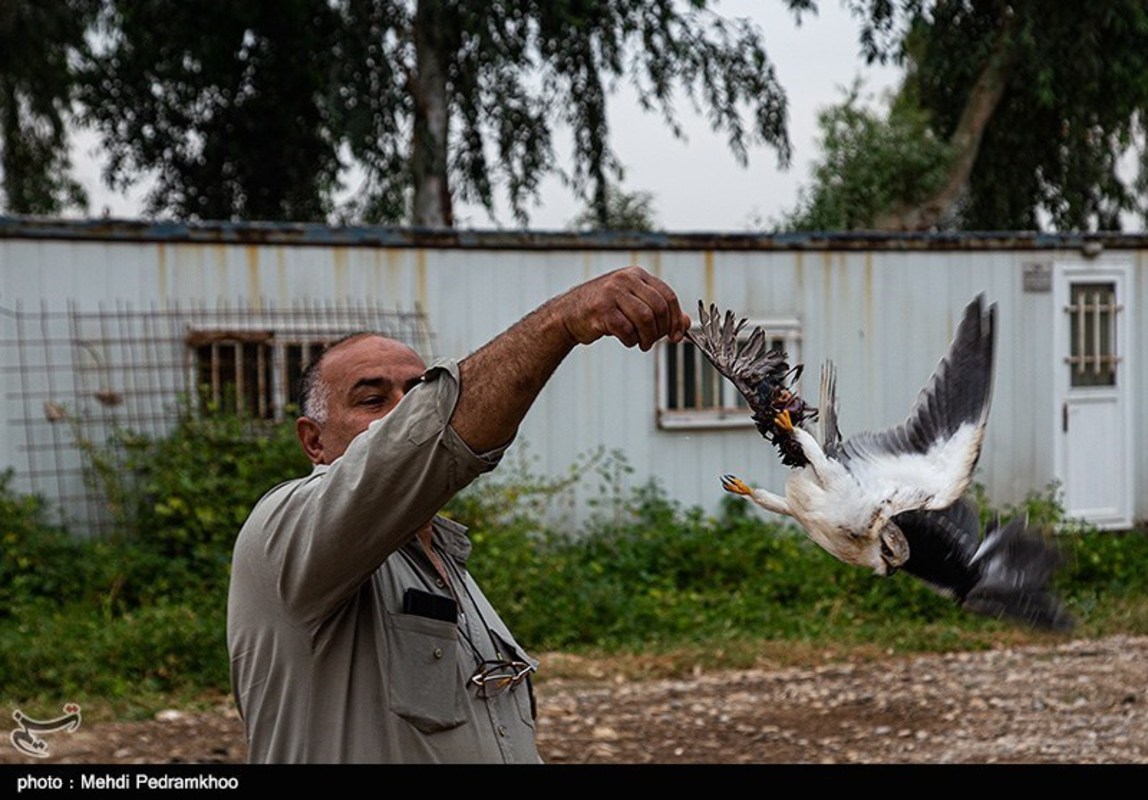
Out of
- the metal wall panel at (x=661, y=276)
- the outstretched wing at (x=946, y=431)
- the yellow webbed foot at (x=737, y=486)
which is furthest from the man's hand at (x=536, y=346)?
the metal wall panel at (x=661, y=276)

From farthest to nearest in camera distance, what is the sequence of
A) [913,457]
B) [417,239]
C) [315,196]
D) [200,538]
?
[315,196], [417,239], [200,538], [913,457]

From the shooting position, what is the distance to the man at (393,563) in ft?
6.59

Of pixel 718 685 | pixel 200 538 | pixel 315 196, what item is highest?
pixel 315 196

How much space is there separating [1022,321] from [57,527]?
8100 mm

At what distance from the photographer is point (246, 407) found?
359 inches

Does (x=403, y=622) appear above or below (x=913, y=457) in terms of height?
below

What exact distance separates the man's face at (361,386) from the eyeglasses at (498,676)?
52cm

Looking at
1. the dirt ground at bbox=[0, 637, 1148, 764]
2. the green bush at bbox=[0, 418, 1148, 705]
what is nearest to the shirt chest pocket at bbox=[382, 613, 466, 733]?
the dirt ground at bbox=[0, 637, 1148, 764]

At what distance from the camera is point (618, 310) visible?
202cm

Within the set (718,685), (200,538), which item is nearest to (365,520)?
(718,685)

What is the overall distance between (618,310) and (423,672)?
2.72ft

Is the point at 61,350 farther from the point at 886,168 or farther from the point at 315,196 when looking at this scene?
the point at 886,168

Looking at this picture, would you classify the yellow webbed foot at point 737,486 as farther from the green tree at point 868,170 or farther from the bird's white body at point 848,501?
the green tree at point 868,170
